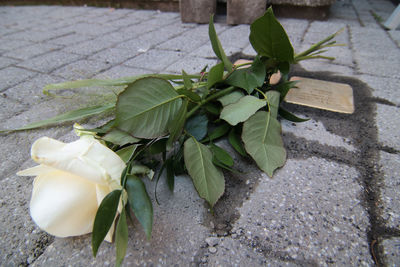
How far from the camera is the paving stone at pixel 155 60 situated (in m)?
1.33

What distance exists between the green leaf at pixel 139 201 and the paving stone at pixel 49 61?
1.20 m

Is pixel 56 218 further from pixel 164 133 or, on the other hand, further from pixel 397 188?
pixel 397 188

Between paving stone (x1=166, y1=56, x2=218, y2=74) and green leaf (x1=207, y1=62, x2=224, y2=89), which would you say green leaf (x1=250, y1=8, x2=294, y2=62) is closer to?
green leaf (x1=207, y1=62, x2=224, y2=89)

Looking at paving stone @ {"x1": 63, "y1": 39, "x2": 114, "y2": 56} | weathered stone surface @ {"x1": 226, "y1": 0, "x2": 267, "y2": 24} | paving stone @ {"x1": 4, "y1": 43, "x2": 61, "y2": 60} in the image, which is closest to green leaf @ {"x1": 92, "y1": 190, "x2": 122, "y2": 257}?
paving stone @ {"x1": 63, "y1": 39, "x2": 114, "y2": 56}

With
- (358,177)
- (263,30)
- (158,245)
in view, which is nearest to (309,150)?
(358,177)

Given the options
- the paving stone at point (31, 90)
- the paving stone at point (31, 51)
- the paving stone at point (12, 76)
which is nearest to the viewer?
the paving stone at point (31, 90)

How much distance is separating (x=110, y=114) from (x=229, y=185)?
0.51m

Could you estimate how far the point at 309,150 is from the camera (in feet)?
2.35

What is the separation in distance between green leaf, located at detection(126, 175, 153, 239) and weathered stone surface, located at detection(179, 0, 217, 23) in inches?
79.6

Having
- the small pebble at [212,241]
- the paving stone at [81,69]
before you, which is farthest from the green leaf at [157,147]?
the paving stone at [81,69]

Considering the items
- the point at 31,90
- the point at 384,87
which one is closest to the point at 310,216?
the point at 384,87

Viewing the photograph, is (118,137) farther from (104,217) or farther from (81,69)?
(81,69)

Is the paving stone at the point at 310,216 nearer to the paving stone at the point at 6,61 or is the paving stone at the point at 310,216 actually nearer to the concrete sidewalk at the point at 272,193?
the concrete sidewalk at the point at 272,193

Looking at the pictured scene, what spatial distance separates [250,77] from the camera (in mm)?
705
